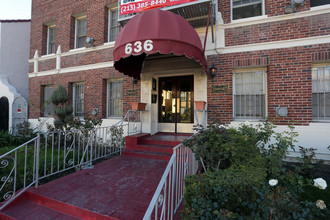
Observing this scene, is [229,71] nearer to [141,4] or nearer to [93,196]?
[141,4]

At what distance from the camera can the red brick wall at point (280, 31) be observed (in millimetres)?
4863

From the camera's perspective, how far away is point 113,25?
7820mm

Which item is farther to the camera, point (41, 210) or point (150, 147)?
point (150, 147)

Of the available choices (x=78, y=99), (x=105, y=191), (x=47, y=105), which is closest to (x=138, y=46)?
(x=105, y=191)

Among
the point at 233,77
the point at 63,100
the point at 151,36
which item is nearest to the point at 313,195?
the point at 233,77

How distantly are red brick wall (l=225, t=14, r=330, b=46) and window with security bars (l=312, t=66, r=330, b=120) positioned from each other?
110 cm

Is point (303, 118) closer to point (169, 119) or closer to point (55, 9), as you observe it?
point (169, 119)

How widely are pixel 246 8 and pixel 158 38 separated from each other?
3806 mm

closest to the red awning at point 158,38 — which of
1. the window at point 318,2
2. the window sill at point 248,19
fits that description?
the window sill at point 248,19

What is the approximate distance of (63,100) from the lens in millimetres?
7168

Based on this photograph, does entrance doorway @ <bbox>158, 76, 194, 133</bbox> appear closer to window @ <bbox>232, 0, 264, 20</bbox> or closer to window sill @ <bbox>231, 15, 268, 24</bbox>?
window sill @ <bbox>231, 15, 268, 24</bbox>

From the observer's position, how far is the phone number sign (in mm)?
5091

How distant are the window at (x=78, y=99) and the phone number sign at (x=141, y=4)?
4385 millimetres

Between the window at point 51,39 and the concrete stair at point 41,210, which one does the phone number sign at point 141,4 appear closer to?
the concrete stair at point 41,210
